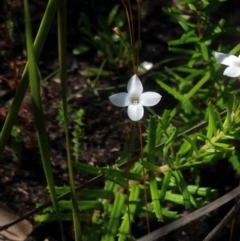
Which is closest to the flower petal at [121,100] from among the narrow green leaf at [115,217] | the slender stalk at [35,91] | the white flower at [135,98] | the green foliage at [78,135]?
the white flower at [135,98]

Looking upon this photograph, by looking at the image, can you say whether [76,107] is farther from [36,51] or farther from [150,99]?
[36,51]

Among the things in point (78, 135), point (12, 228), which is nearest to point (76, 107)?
A: point (78, 135)

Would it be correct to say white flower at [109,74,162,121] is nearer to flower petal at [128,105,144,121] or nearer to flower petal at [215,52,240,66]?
flower petal at [128,105,144,121]

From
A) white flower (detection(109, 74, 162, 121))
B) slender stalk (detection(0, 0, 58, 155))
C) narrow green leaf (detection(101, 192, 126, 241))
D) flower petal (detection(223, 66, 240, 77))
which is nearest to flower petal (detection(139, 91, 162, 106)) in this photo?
white flower (detection(109, 74, 162, 121))

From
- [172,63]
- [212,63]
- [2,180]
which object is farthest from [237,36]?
[2,180]

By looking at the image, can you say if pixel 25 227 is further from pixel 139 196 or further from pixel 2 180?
pixel 139 196
